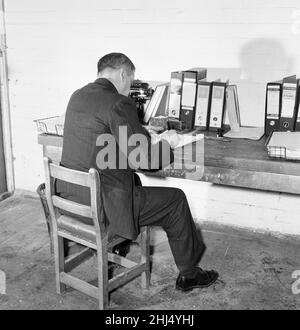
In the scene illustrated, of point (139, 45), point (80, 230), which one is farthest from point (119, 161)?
point (139, 45)

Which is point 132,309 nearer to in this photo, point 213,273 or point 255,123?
point 213,273

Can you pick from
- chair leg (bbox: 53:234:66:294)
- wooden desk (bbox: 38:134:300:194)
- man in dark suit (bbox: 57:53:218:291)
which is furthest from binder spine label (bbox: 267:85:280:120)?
chair leg (bbox: 53:234:66:294)

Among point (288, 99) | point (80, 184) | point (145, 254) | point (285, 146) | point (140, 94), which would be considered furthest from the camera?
point (140, 94)

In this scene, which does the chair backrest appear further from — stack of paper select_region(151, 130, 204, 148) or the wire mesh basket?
the wire mesh basket

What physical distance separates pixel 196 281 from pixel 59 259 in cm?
77

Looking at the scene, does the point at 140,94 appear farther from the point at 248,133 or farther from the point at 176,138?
the point at 248,133

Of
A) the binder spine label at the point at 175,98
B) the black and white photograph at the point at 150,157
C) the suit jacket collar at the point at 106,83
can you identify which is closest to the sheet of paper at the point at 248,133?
the black and white photograph at the point at 150,157

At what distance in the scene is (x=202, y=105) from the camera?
293cm

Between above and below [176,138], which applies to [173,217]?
below

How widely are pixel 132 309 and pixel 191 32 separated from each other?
6.13 ft

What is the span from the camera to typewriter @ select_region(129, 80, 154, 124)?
3.08m

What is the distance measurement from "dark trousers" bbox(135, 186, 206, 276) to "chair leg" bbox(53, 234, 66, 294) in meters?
0.46
